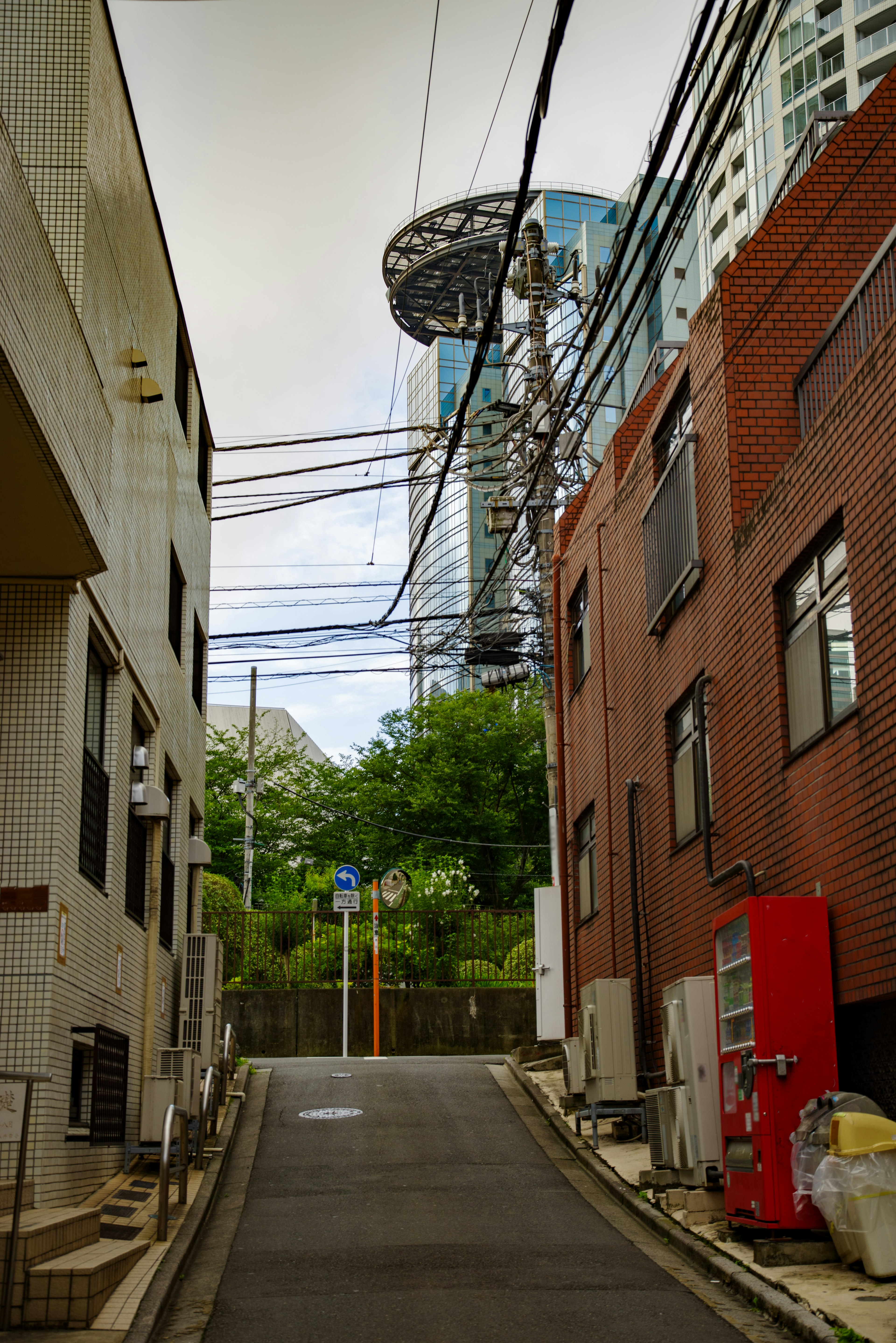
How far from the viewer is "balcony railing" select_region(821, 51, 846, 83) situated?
66.4 m

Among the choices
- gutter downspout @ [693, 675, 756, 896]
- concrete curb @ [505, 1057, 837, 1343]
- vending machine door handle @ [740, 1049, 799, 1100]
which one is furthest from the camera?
gutter downspout @ [693, 675, 756, 896]

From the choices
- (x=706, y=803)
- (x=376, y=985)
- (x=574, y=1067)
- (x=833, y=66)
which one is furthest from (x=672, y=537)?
(x=833, y=66)

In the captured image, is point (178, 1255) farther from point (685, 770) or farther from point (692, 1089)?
point (685, 770)

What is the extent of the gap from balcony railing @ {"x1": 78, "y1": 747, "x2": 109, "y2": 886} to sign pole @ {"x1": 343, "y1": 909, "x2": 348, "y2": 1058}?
983cm

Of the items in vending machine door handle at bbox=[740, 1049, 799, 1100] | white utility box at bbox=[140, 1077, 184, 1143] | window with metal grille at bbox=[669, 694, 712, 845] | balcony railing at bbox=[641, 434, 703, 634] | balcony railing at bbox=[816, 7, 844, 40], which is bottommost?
white utility box at bbox=[140, 1077, 184, 1143]

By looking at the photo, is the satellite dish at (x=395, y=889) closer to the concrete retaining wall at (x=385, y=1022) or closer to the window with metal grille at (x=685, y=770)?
the concrete retaining wall at (x=385, y=1022)

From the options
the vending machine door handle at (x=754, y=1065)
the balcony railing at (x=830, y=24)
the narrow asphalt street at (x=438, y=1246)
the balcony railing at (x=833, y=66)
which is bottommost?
the narrow asphalt street at (x=438, y=1246)

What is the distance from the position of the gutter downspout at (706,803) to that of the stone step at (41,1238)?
5523 millimetres

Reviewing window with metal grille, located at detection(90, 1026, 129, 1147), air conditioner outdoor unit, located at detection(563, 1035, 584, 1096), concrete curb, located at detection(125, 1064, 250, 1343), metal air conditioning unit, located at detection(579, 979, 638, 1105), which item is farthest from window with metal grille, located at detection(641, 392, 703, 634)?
concrete curb, located at detection(125, 1064, 250, 1343)

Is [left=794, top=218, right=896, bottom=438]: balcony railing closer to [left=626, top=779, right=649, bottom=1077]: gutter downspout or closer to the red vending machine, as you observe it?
the red vending machine

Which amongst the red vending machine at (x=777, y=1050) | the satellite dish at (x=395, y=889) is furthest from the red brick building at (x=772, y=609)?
the satellite dish at (x=395, y=889)

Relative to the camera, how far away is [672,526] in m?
13.5

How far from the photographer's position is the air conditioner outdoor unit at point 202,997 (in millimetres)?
15219

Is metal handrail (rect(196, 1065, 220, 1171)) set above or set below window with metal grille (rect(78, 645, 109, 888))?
below
